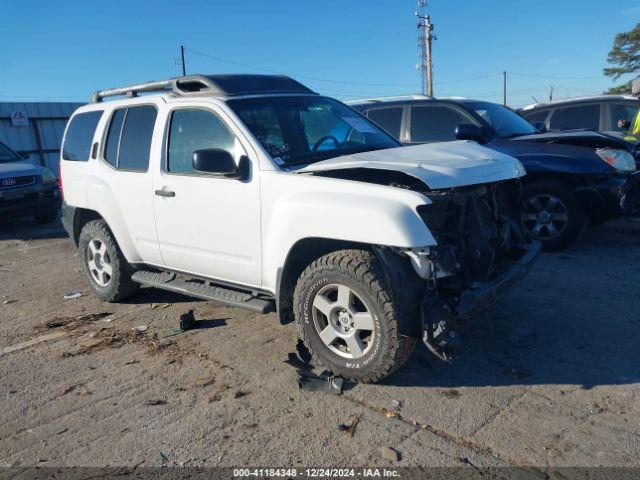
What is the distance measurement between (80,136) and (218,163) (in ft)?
9.13

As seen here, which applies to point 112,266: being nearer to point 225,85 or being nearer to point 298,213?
point 225,85

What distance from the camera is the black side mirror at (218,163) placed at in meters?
3.82

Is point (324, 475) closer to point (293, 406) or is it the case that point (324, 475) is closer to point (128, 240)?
point (293, 406)

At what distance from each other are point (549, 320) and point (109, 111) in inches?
179

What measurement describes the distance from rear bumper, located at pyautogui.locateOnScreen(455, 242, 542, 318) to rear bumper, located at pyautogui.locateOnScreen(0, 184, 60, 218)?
31.0ft

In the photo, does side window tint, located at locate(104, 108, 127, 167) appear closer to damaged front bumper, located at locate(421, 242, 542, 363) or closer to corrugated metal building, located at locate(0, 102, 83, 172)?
damaged front bumper, located at locate(421, 242, 542, 363)

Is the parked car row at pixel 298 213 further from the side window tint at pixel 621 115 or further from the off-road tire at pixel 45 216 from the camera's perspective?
the off-road tire at pixel 45 216

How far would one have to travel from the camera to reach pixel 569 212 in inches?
260

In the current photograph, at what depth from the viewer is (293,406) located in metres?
3.47

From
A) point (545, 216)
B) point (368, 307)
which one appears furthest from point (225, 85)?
point (545, 216)

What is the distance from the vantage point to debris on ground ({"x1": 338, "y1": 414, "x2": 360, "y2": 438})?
3154 millimetres

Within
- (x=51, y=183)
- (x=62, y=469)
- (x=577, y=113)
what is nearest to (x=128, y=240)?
(x=62, y=469)

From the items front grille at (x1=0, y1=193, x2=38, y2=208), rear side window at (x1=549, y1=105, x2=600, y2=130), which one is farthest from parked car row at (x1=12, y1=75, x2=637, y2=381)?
front grille at (x1=0, y1=193, x2=38, y2=208)

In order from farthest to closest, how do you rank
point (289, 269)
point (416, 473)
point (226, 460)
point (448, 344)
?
point (289, 269) → point (448, 344) → point (226, 460) → point (416, 473)
